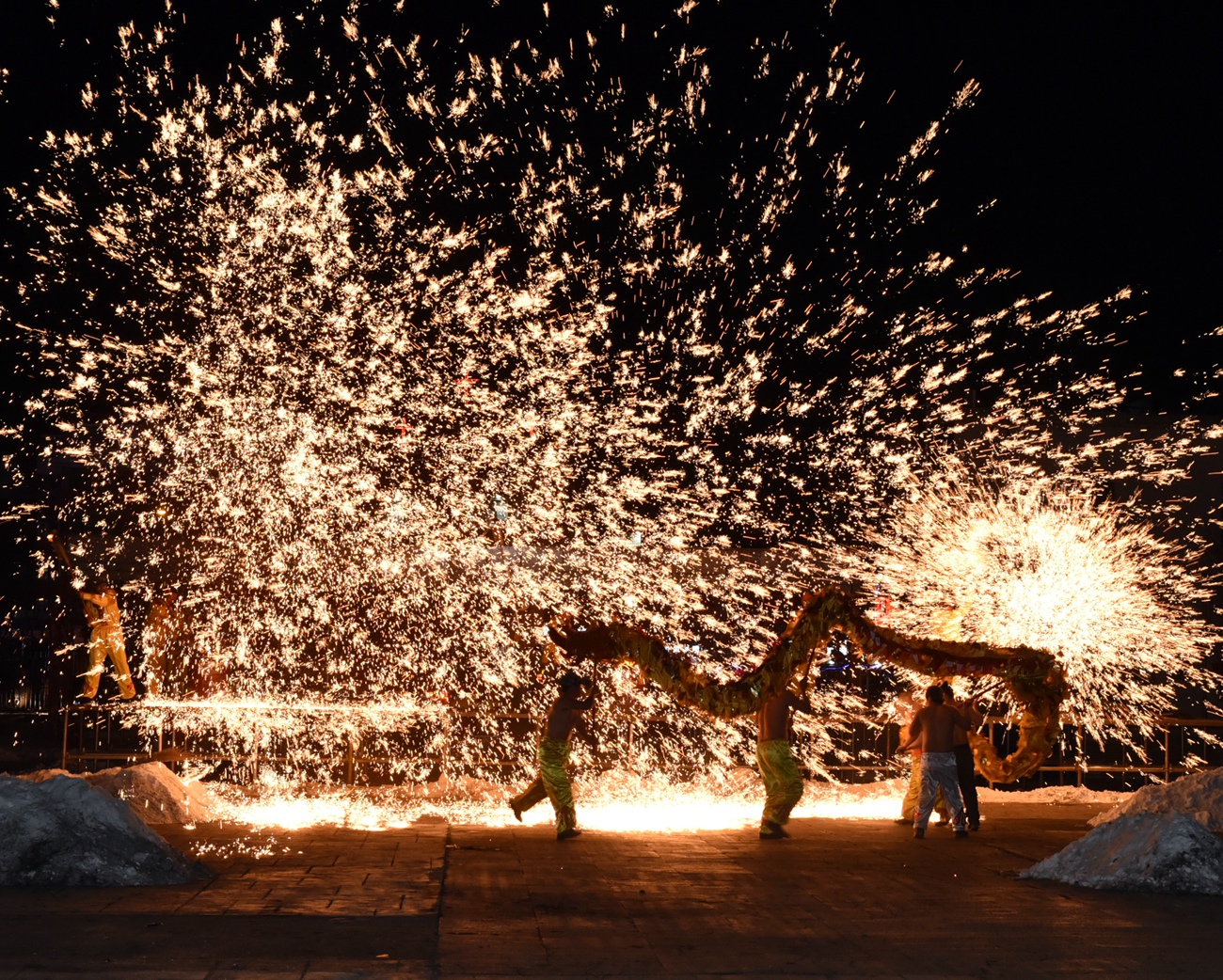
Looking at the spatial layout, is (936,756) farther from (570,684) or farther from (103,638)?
(103,638)

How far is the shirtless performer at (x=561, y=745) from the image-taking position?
12.2 m

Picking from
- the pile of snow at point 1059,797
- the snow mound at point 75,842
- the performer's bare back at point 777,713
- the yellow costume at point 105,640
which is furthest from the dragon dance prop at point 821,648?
the yellow costume at point 105,640

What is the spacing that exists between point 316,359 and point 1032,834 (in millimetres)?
9052

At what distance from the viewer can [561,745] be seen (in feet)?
41.0

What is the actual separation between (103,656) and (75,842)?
7605 mm

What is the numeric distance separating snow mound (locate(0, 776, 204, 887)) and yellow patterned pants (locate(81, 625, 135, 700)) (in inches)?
264

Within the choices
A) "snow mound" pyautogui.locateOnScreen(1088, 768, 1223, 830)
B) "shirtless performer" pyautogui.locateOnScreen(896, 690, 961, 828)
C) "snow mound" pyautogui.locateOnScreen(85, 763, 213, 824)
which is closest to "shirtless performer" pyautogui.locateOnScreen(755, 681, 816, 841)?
"shirtless performer" pyautogui.locateOnScreen(896, 690, 961, 828)

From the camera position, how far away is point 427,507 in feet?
58.1

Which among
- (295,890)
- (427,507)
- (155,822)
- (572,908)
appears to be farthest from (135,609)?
(572,908)

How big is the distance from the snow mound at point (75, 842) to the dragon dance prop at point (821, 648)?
4.39 meters

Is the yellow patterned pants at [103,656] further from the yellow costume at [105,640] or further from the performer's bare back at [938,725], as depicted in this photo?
the performer's bare back at [938,725]

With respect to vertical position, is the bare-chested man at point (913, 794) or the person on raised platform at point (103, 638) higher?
the person on raised platform at point (103, 638)

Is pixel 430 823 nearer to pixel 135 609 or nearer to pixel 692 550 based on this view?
pixel 135 609

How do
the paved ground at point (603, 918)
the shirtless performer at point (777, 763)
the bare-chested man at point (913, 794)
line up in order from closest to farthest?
1. the paved ground at point (603, 918)
2. the shirtless performer at point (777, 763)
3. the bare-chested man at point (913, 794)
